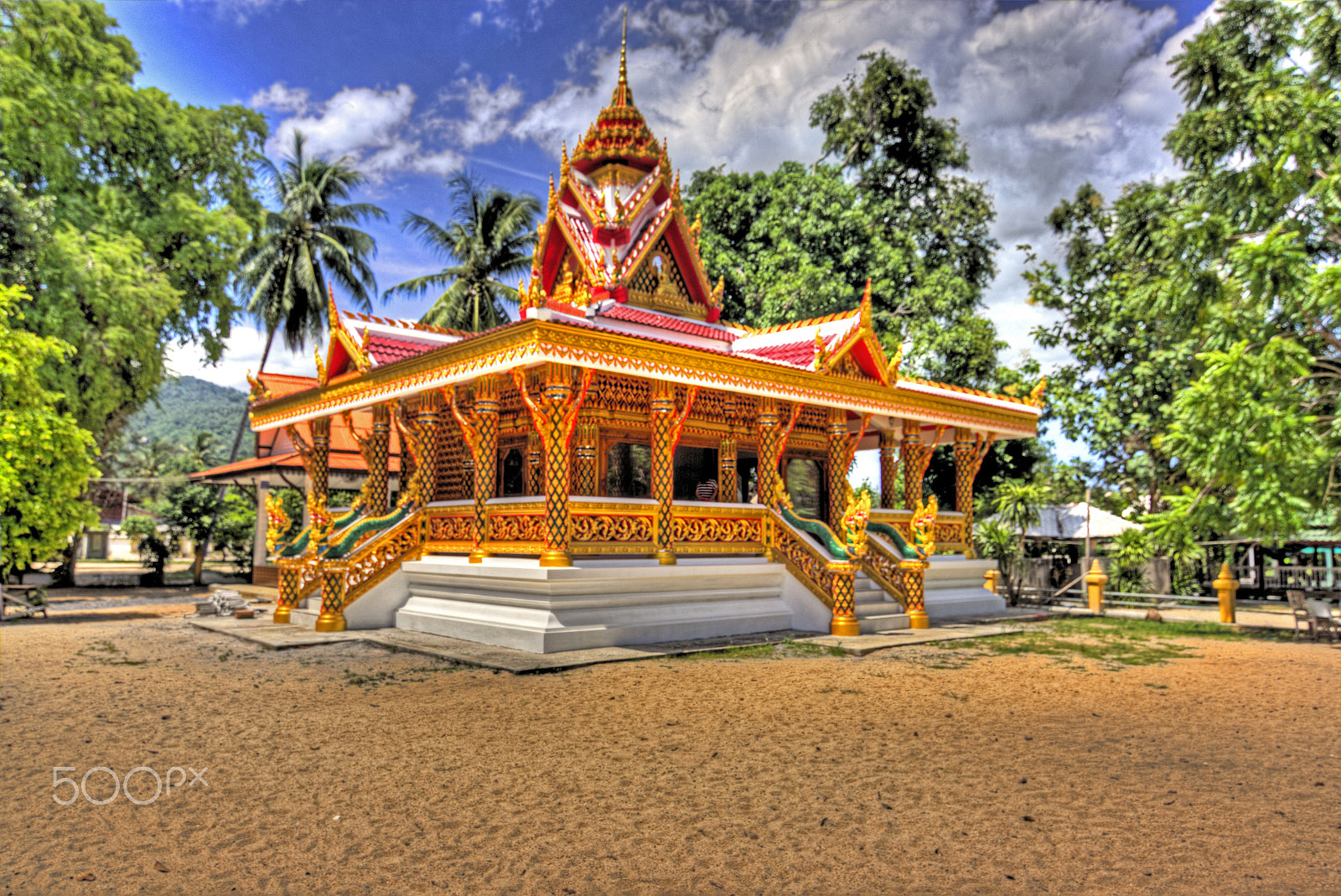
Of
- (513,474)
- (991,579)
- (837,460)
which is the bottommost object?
(991,579)

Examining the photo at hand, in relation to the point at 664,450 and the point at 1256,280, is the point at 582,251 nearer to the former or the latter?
the point at 664,450

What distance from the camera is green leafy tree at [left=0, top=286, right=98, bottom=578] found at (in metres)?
12.9

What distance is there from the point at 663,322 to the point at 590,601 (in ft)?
19.0

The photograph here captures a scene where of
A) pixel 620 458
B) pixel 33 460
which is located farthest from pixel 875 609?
pixel 33 460

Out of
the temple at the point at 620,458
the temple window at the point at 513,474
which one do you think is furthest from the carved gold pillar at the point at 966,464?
the temple window at the point at 513,474

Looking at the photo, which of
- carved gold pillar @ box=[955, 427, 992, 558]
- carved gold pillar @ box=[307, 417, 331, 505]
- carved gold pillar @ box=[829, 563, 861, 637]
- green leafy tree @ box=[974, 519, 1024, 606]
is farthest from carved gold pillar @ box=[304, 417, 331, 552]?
green leafy tree @ box=[974, 519, 1024, 606]

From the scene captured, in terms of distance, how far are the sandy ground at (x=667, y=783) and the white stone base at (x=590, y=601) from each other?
1.56 meters

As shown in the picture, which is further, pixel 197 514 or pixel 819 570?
pixel 197 514

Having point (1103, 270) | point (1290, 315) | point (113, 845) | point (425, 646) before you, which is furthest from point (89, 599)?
point (1103, 270)

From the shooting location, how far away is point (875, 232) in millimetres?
26844

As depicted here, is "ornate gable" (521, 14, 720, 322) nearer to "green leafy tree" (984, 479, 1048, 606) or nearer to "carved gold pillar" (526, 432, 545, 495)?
"carved gold pillar" (526, 432, 545, 495)

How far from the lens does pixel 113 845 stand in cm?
399

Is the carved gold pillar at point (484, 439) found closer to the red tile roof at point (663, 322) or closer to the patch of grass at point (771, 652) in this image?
the red tile roof at point (663, 322)

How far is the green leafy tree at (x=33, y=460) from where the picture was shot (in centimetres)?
1295
